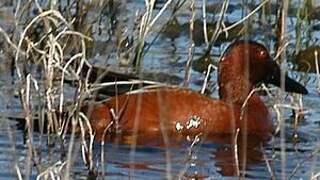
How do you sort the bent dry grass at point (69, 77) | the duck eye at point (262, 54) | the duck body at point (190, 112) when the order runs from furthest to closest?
1. the duck eye at point (262, 54)
2. the duck body at point (190, 112)
3. the bent dry grass at point (69, 77)

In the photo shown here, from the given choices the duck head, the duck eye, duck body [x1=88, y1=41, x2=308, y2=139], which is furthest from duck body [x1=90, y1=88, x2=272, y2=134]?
the duck eye

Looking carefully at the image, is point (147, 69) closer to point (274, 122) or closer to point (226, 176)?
point (274, 122)

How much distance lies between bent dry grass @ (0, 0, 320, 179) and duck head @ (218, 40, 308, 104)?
120 millimetres


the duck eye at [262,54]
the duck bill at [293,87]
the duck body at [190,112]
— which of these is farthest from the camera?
the duck eye at [262,54]

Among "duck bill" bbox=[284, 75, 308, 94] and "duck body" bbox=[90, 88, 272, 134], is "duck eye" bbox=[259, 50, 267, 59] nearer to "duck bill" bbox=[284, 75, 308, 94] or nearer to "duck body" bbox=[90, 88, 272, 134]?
"duck bill" bbox=[284, 75, 308, 94]

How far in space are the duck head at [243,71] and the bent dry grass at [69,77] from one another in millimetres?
120

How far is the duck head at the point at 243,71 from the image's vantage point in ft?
26.2

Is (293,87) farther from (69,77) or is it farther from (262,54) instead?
(69,77)

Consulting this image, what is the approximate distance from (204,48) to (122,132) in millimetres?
2183

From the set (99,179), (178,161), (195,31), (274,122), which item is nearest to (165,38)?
(195,31)

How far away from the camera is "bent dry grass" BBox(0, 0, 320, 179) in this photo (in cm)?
570

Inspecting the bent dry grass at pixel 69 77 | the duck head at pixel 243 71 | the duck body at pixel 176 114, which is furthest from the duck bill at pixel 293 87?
the duck body at pixel 176 114

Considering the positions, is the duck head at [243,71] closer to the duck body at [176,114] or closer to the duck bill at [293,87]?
the duck bill at [293,87]

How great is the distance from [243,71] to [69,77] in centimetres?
149
